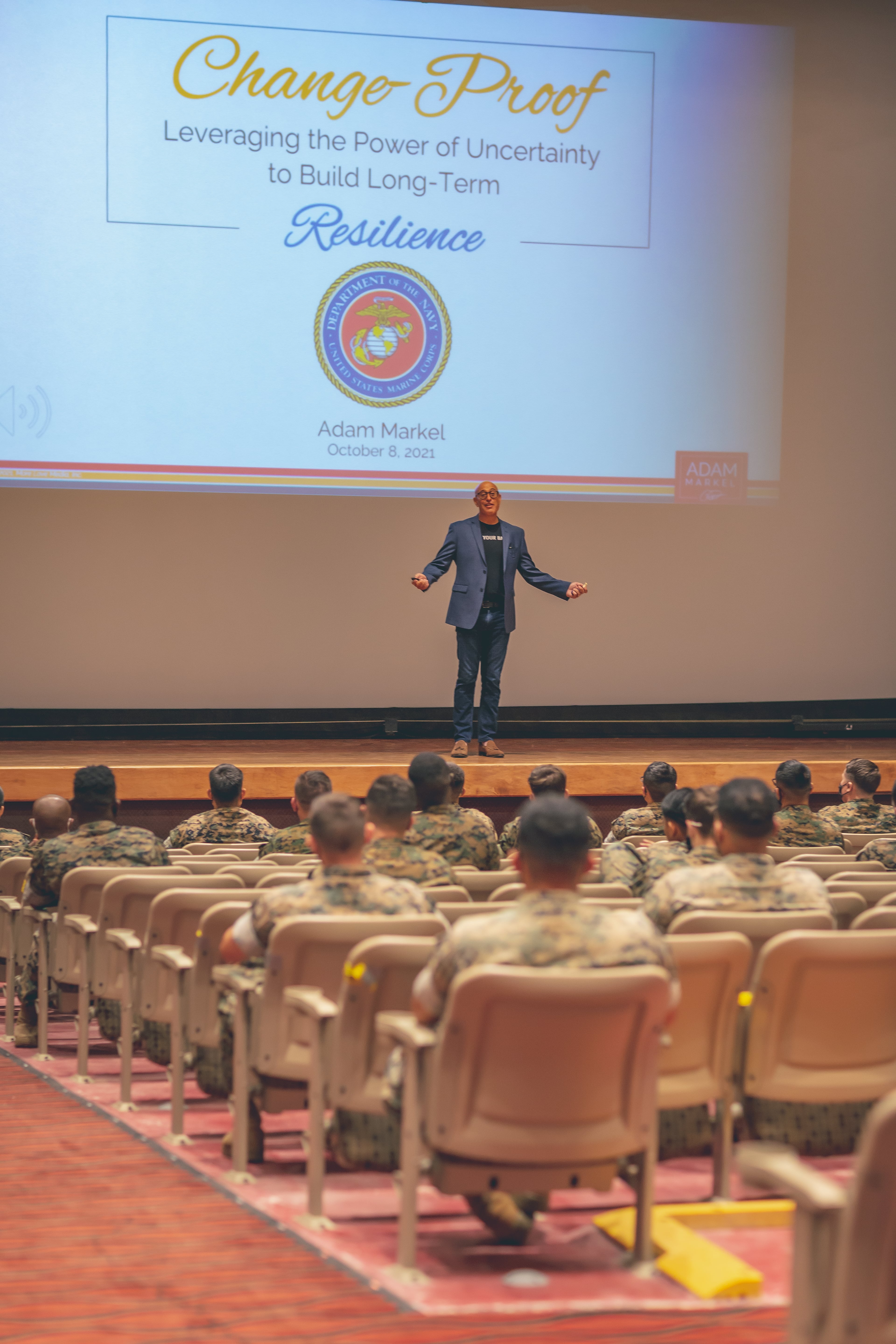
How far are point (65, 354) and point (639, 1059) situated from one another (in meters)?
6.29

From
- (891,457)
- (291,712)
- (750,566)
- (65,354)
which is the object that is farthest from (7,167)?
(891,457)

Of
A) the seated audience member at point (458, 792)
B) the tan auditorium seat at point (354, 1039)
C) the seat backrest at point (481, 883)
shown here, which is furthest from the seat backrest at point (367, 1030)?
the seated audience member at point (458, 792)

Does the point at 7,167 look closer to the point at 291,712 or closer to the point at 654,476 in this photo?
the point at 291,712

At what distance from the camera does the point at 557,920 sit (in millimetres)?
2203

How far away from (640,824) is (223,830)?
5.49 feet

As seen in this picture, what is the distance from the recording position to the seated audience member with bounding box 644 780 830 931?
2.85 metres

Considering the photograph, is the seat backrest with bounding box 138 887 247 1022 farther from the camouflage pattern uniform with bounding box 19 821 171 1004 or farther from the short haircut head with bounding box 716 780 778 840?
the short haircut head with bounding box 716 780 778 840

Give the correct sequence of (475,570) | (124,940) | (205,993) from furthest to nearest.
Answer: (475,570)
(124,940)
(205,993)

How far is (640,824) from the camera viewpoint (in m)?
5.20

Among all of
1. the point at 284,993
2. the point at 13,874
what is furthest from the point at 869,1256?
the point at 13,874

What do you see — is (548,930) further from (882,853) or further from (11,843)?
(11,843)

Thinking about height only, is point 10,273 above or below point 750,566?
above

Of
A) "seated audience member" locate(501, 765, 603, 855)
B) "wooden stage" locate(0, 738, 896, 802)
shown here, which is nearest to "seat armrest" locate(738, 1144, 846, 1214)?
"seated audience member" locate(501, 765, 603, 855)

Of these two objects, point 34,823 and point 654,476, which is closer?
point 34,823
